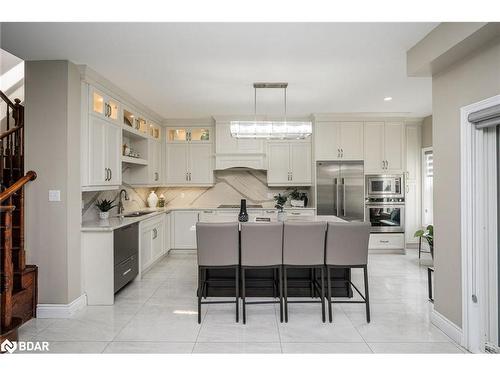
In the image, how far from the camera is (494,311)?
229 centimetres

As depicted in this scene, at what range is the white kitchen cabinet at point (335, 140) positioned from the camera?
5547 mm

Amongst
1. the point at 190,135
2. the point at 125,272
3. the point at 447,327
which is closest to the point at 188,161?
the point at 190,135

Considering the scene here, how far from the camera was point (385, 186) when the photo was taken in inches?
218

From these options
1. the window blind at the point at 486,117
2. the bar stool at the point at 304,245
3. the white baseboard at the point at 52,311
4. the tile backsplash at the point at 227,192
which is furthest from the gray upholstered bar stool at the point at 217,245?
the tile backsplash at the point at 227,192

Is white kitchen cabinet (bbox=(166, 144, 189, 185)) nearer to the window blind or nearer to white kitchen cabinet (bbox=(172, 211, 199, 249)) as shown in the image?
white kitchen cabinet (bbox=(172, 211, 199, 249))

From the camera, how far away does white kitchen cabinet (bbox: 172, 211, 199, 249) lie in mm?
5656

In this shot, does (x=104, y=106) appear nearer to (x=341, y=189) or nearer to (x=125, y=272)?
(x=125, y=272)

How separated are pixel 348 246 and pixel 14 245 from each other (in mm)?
3373

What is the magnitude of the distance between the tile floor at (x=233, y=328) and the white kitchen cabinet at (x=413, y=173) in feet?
8.25

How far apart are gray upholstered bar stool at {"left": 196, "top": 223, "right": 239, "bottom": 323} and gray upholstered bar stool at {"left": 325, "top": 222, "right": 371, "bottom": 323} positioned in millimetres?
920

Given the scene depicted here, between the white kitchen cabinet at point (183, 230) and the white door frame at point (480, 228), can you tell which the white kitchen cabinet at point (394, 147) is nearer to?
the white door frame at point (480, 228)

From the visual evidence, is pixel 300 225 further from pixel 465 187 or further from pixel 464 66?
pixel 464 66
